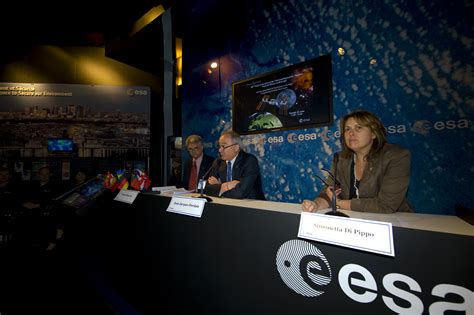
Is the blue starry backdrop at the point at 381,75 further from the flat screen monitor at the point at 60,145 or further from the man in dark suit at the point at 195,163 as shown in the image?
the flat screen monitor at the point at 60,145

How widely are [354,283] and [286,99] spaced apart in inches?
94.0

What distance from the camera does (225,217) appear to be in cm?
122

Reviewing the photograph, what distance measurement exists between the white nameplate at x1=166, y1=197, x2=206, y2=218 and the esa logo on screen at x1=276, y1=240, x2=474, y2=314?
548 millimetres

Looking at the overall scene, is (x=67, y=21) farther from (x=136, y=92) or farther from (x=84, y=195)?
(x=84, y=195)

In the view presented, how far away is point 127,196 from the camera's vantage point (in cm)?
199

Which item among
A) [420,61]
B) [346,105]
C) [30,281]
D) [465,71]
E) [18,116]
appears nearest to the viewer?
[465,71]

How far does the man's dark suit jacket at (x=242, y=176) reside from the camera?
1974 mm

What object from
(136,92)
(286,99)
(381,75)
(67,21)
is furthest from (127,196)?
(67,21)

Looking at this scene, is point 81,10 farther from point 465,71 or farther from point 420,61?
point 465,71

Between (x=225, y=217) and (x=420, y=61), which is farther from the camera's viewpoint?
(x=420, y=61)

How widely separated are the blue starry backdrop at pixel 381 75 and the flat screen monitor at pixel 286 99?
0.30ft

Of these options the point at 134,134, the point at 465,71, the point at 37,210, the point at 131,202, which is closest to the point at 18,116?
the point at 134,134

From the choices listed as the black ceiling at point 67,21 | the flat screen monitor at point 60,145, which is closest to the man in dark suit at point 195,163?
the black ceiling at point 67,21

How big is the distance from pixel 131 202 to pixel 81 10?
4.79 meters
